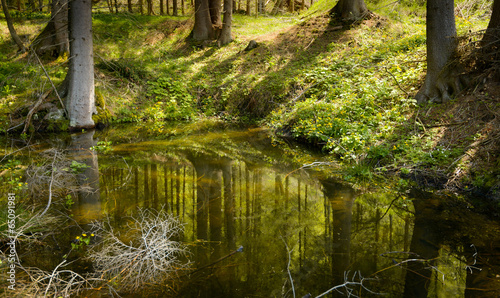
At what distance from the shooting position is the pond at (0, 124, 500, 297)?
138 inches

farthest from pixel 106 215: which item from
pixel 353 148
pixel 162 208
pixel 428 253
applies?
pixel 353 148

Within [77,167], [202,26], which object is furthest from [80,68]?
[202,26]

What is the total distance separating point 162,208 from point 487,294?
4.10 metres

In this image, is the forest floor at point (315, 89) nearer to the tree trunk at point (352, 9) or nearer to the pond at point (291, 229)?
the tree trunk at point (352, 9)

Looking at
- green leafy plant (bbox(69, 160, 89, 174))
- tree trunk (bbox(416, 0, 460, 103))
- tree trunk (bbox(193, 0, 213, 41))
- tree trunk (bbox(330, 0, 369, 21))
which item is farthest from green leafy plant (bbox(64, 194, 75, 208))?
tree trunk (bbox(193, 0, 213, 41))

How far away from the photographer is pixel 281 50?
15.8 metres

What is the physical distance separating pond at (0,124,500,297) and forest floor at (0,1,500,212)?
3.43ft

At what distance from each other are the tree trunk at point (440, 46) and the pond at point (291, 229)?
3.31 m

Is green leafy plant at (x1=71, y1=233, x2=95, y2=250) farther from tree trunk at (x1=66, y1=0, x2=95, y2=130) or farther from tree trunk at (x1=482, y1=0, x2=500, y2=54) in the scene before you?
tree trunk at (x1=482, y1=0, x2=500, y2=54)

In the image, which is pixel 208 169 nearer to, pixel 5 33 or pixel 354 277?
pixel 354 277

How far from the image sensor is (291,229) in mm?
4629

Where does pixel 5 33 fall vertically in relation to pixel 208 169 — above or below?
above

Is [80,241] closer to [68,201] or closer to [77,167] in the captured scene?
[68,201]

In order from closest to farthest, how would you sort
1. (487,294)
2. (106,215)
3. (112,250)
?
1. (487,294)
2. (112,250)
3. (106,215)
